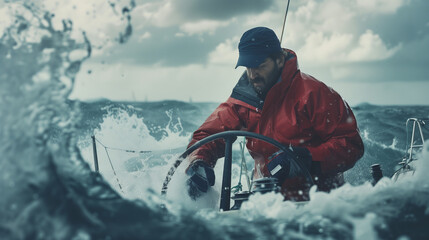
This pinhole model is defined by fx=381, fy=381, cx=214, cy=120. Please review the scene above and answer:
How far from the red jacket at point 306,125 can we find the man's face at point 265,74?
0.08 metres

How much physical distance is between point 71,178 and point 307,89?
5.12ft

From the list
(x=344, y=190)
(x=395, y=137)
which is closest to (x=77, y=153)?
(x=344, y=190)

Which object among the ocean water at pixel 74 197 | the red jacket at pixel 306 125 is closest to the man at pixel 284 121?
the red jacket at pixel 306 125

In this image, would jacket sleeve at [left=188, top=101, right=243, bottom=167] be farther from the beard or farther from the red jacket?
the beard

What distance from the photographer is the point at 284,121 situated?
7.63 ft

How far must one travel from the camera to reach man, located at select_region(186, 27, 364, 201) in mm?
2053

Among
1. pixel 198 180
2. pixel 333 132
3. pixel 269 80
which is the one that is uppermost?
pixel 269 80

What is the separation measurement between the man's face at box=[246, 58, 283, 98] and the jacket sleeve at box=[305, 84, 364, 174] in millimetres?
289

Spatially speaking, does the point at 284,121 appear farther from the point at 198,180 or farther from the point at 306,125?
the point at 198,180

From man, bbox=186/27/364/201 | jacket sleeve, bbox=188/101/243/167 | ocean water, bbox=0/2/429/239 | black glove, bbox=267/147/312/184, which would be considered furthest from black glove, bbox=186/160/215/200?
ocean water, bbox=0/2/429/239

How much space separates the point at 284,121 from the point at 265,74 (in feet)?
1.08

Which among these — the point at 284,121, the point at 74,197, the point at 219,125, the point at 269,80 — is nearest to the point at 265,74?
the point at 269,80

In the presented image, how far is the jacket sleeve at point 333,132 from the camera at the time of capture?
80.7 inches

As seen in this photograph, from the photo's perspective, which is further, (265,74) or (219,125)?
(219,125)
